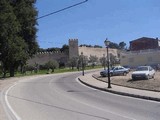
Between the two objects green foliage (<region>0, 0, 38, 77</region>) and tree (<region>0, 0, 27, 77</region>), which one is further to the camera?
green foliage (<region>0, 0, 38, 77</region>)

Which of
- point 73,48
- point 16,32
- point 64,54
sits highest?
point 16,32

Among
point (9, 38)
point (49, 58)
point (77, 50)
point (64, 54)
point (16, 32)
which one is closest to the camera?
point (9, 38)

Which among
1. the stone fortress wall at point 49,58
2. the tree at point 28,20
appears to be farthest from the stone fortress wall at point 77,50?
the tree at point 28,20

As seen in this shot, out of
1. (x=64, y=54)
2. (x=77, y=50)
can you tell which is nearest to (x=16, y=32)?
(x=77, y=50)

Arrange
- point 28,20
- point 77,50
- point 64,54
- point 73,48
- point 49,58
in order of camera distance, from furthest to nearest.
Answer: point 64,54
point 49,58
point 73,48
point 77,50
point 28,20

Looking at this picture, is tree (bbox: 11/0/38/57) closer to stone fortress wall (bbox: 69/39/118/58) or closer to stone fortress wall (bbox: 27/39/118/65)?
stone fortress wall (bbox: 69/39/118/58)

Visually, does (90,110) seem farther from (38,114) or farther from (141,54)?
(141,54)

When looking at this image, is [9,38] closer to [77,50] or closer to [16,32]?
[16,32]

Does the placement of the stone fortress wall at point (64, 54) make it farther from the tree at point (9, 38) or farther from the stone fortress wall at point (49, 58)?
the tree at point (9, 38)

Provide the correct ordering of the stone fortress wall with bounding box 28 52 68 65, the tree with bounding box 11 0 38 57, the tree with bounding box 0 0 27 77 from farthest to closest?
the stone fortress wall with bounding box 28 52 68 65 → the tree with bounding box 11 0 38 57 → the tree with bounding box 0 0 27 77

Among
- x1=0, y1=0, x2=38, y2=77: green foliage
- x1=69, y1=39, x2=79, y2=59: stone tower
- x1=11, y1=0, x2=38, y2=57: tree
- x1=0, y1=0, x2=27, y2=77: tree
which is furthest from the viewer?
x1=69, y1=39, x2=79, y2=59: stone tower

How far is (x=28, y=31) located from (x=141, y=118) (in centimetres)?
5974

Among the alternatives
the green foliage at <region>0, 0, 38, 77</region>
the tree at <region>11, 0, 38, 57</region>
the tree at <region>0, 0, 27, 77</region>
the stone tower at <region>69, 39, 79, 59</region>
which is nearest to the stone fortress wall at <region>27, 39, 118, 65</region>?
the stone tower at <region>69, 39, 79, 59</region>

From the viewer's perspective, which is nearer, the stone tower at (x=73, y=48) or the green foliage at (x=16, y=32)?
the green foliage at (x=16, y=32)
